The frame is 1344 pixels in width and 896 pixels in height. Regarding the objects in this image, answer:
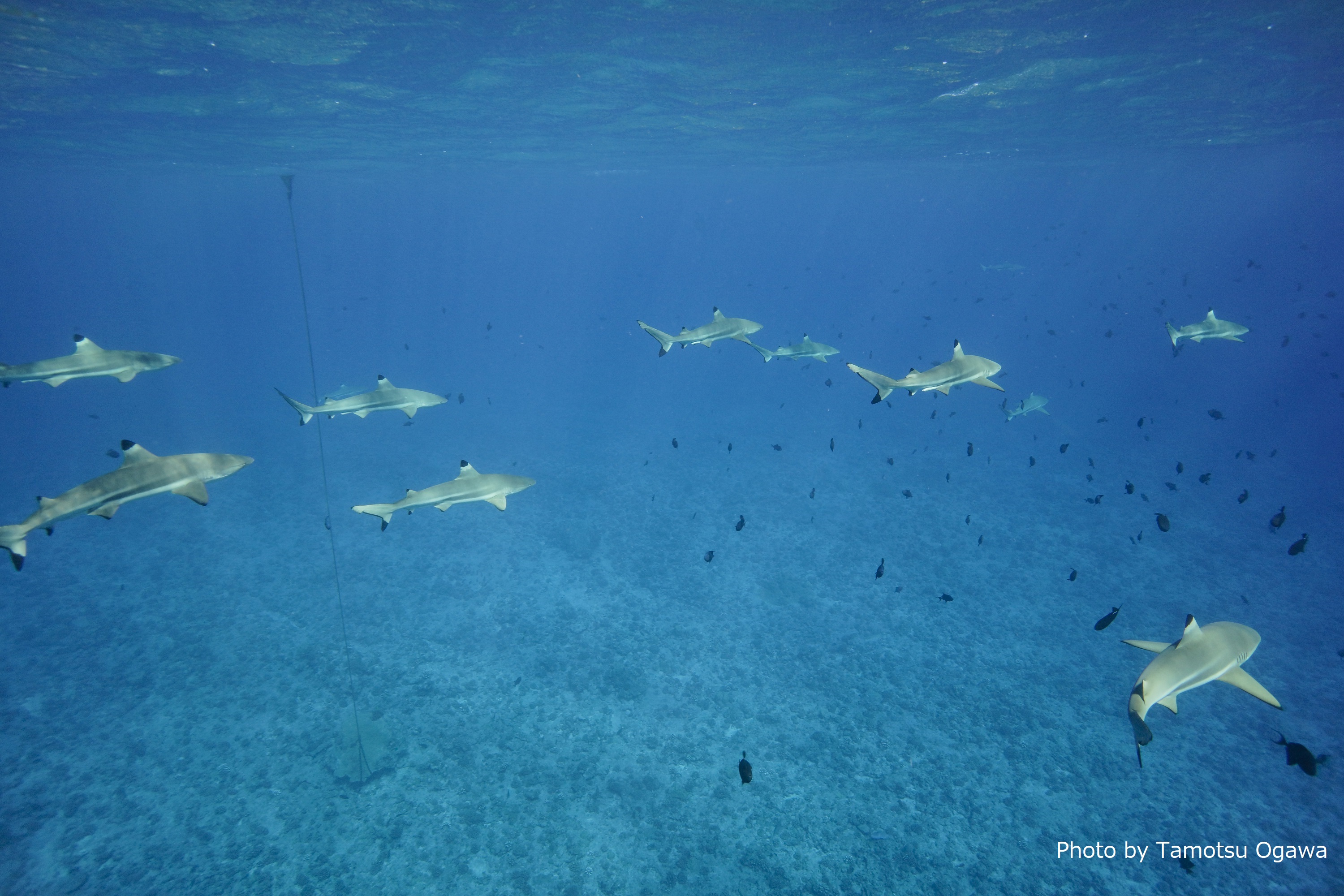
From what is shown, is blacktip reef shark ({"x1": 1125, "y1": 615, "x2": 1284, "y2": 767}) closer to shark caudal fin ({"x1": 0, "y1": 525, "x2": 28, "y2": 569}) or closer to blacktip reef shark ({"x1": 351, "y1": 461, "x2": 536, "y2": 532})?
blacktip reef shark ({"x1": 351, "y1": 461, "x2": 536, "y2": 532})

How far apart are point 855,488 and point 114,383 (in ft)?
199

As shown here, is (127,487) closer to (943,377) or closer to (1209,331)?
(943,377)

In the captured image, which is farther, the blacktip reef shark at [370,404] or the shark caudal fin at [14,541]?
the blacktip reef shark at [370,404]

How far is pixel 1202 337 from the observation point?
13141 millimetres

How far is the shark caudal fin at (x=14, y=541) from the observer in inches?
232

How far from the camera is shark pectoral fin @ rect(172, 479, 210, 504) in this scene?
6688 millimetres

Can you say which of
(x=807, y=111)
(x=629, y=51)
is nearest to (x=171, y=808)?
(x=629, y=51)

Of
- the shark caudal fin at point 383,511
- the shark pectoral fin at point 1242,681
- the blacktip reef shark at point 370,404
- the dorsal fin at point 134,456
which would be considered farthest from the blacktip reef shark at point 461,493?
the shark pectoral fin at point 1242,681

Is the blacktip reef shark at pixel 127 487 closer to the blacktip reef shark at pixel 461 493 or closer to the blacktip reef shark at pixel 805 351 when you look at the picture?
the blacktip reef shark at pixel 461 493

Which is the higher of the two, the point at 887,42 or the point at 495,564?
the point at 887,42

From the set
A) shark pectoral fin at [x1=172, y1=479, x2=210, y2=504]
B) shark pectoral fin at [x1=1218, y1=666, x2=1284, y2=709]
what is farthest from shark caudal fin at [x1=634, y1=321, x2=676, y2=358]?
shark pectoral fin at [x1=1218, y1=666, x2=1284, y2=709]

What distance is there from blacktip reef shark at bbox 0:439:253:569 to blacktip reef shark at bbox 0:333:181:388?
6.57 feet

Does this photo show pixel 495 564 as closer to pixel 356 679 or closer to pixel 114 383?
pixel 356 679

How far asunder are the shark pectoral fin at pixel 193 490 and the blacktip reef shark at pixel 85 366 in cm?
244
